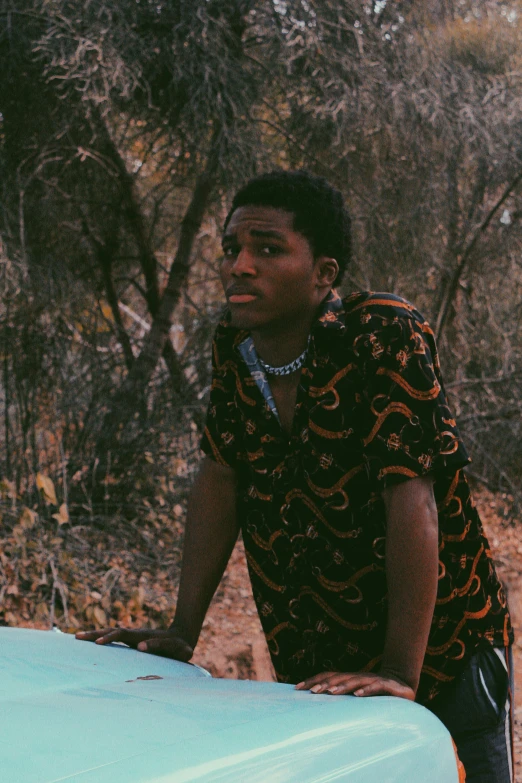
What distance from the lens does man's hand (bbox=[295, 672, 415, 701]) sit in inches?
64.8

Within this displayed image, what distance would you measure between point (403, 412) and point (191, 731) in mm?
786

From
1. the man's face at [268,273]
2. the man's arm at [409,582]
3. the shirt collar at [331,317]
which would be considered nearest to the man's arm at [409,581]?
the man's arm at [409,582]

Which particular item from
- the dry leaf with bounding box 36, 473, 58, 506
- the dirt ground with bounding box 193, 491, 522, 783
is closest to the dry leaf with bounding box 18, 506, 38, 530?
the dry leaf with bounding box 36, 473, 58, 506

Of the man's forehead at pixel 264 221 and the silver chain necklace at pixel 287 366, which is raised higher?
the man's forehead at pixel 264 221

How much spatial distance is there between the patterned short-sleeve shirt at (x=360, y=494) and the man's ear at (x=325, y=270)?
0.13ft

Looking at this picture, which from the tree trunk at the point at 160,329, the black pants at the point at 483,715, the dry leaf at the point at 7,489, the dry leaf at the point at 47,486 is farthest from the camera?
the tree trunk at the point at 160,329

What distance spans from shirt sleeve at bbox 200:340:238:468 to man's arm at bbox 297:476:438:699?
1.75 ft

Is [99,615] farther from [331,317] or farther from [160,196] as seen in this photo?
[160,196]

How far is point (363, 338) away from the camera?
1913mm

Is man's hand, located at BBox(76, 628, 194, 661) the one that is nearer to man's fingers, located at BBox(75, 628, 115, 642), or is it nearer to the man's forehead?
man's fingers, located at BBox(75, 628, 115, 642)

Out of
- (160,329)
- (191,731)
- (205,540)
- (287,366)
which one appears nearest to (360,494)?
(287,366)

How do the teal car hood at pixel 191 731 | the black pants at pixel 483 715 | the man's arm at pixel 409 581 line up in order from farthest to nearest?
the black pants at pixel 483 715, the man's arm at pixel 409 581, the teal car hood at pixel 191 731

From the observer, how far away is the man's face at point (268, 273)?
79.7 inches

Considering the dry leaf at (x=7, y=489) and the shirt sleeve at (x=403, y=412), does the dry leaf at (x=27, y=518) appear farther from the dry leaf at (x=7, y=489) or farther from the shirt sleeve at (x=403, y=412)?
the shirt sleeve at (x=403, y=412)
